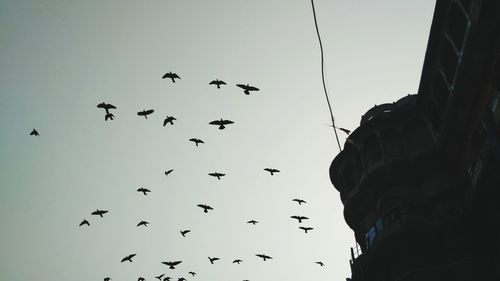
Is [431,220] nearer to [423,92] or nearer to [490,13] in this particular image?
[423,92]

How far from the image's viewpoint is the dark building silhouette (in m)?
16.8

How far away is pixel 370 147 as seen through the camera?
88.7 feet

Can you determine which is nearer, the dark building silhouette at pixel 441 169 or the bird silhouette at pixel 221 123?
the dark building silhouette at pixel 441 169

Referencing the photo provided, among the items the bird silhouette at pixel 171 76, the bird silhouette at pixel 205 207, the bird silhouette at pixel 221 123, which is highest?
the bird silhouette at pixel 171 76

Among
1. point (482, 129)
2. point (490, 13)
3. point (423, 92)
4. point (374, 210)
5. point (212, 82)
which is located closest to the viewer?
point (490, 13)

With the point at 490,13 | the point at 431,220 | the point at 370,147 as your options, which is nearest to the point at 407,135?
the point at 370,147

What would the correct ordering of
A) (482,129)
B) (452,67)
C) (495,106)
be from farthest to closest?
(452,67) < (482,129) < (495,106)

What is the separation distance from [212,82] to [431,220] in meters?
11.9

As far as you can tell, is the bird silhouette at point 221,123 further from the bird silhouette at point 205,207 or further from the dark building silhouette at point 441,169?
the dark building silhouette at point 441,169

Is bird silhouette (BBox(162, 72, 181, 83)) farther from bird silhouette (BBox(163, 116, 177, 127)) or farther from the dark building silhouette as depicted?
the dark building silhouette

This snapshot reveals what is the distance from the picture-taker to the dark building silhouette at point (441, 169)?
663 inches

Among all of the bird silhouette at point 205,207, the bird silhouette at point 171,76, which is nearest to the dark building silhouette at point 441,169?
the bird silhouette at point 205,207

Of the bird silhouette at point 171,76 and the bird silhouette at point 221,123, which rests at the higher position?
the bird silhouette at point 171,76

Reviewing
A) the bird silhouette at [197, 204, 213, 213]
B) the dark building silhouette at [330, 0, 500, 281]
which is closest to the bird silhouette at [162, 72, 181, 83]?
the bird silhouette at [197, 204, 213, 213]
